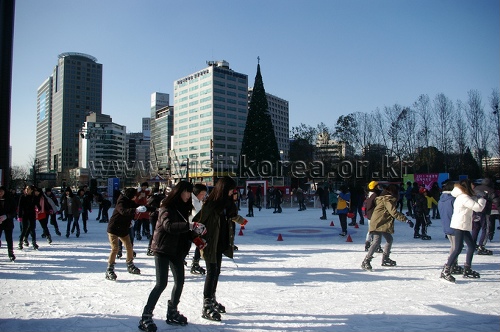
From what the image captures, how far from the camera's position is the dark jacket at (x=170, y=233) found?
13.8 ft

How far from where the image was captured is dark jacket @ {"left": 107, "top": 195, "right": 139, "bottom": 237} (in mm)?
6715

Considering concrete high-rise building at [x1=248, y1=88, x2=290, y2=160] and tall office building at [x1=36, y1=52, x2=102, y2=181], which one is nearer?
concrete high-rise building at [x1=248, y1=88, x2=290, y2=160]

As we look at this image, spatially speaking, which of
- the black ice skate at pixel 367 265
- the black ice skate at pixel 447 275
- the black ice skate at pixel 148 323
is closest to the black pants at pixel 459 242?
the black ice skate at pixel 447 275

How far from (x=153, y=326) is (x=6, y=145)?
52.7 feet

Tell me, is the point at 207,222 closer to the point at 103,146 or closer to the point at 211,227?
the point at 211,227

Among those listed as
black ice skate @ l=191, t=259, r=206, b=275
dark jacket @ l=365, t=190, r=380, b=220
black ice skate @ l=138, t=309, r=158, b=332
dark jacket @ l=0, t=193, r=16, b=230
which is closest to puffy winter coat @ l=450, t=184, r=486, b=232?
dark jacket @ l=365, t=190, r=380, b=220

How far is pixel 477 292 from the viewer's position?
587 cm

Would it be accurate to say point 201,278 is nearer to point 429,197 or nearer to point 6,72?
point 6,72

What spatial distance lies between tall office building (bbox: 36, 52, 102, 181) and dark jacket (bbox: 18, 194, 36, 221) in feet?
550

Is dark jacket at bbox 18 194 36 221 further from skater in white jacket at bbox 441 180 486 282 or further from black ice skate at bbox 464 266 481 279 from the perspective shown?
black ice skate at bbox 464 266 481 279

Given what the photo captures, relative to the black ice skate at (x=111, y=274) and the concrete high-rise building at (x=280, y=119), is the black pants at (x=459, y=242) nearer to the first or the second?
the black ice skate at (x=111, y=274)

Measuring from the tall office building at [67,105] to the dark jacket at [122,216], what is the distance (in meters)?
172

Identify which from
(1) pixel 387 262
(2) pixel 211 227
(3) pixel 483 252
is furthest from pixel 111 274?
(3) pixel 483 252

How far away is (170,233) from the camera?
422 cm
